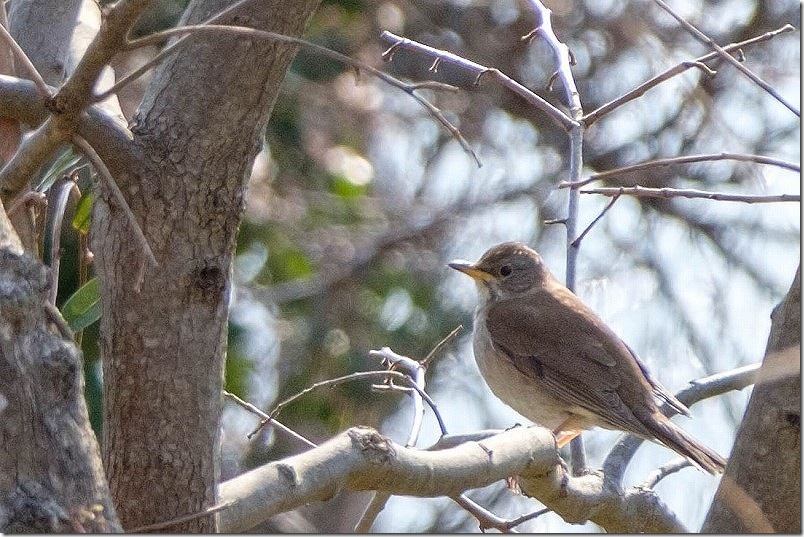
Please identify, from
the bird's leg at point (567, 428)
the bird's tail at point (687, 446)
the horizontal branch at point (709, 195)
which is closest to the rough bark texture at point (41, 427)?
the horizontal branch at point (709, 195)

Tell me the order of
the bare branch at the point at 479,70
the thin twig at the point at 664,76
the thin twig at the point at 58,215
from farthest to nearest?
the bare branch at the point at 479,70 → the thin twig at the point at 664,76 → the thin twig at the point at 58,215

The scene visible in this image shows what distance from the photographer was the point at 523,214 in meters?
8.47

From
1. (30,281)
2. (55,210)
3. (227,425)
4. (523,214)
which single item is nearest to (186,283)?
(55,210)

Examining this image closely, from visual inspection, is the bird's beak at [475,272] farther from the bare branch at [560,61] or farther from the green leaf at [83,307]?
the green leaf at [83,307]

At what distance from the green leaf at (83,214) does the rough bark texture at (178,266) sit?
83 cm

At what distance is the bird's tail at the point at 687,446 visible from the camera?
15.7ft

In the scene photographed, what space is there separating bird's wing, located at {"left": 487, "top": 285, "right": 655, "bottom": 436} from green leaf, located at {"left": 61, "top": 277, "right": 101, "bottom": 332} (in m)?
2.29

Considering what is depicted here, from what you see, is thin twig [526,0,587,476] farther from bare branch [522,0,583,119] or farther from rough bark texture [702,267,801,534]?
rough bark texture [702,267,801,534]

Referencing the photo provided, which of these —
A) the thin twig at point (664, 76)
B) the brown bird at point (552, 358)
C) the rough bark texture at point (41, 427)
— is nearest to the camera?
the rough bark texture at point (41, 427)

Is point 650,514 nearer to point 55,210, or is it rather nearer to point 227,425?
point 55,210

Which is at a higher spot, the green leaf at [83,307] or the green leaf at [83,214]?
the green leaf at [83,214]

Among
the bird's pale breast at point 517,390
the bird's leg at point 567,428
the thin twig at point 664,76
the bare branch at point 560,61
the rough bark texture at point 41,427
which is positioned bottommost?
the rough bark texture at point 41,427

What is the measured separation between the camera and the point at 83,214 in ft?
13.2

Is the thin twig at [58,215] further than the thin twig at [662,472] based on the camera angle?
No
